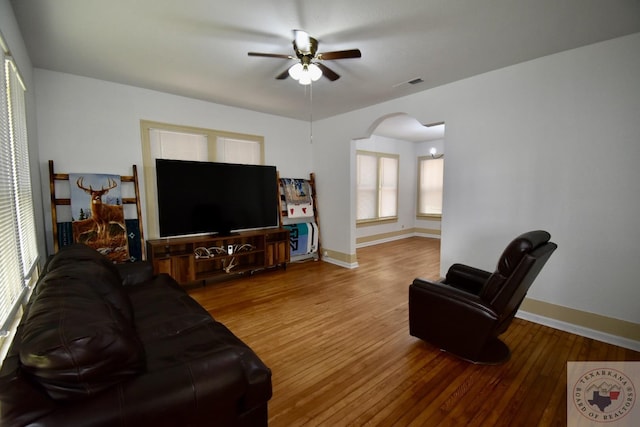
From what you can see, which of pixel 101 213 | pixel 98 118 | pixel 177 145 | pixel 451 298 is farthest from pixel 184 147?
pixel 451 298

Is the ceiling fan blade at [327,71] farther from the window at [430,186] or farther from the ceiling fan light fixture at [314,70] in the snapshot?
the window at [430,186]

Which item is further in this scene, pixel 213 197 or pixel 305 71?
pixel 213 197

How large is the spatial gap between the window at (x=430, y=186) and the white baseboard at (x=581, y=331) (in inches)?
189

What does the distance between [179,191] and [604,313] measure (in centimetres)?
488

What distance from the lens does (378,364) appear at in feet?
7.45

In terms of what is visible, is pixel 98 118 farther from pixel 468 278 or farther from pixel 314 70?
pixel 468 278

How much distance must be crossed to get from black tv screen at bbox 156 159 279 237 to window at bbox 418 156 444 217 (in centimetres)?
483

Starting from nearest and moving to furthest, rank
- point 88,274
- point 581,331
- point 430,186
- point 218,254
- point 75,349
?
point 75,349 < point 88,274 < point 581,331 < point 218,254 < point 430,186

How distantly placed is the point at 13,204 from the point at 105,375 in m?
1.69

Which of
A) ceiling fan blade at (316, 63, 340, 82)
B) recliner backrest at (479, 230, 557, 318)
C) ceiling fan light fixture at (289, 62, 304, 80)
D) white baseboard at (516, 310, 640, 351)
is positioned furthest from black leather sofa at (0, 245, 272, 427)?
white baseboard at (516, 310, 640, 351)

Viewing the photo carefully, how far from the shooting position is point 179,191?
3807 millimetres

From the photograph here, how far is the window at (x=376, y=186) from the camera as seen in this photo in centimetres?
689

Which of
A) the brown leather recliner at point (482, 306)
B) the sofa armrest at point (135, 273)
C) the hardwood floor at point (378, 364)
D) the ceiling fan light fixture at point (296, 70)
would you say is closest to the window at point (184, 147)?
the sofa armrest at point (135, 273)

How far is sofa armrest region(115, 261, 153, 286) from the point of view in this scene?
2580mm
